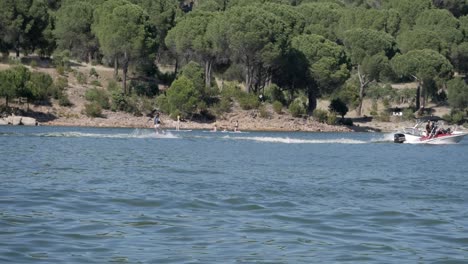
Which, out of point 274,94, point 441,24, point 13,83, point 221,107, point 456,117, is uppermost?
point 441,24

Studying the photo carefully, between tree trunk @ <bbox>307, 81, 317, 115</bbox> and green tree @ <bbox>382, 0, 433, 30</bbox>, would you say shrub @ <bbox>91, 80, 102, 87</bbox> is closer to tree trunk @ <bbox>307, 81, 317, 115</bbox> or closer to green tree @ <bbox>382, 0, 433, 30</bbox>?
tree trunk @ <bbox>307, 81, 317, 115</bbox>

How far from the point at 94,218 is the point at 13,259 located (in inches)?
183

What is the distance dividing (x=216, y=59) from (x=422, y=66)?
77.7 feet

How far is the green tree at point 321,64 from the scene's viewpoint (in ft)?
324

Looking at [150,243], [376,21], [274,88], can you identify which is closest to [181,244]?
[150,243]

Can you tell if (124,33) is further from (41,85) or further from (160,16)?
(160,16)

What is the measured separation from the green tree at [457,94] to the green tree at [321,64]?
567 inches

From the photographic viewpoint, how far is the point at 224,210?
2278 centimetres

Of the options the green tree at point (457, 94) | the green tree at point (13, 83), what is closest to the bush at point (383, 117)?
the green tree at point (457, 94)

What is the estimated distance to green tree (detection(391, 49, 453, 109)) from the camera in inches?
4208

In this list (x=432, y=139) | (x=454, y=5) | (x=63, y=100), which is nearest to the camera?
(x=432, y=139)

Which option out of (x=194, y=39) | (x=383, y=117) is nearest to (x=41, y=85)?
(x=194, y=39)

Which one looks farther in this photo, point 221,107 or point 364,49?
point 364,49

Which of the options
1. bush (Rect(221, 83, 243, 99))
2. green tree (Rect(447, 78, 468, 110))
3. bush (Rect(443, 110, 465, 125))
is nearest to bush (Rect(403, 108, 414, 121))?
bush (Rect(443, 110, 465, 125))
